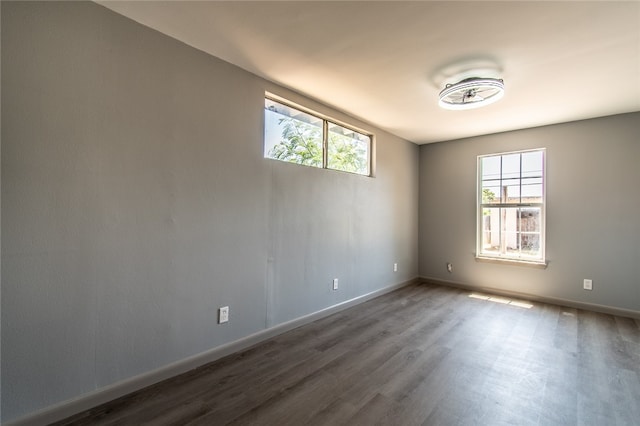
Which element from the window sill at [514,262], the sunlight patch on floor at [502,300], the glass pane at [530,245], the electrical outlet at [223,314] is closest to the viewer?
the electrical outlet at [223,314]

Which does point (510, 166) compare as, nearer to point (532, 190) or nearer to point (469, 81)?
point (532, 190)

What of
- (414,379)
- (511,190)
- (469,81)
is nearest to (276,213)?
(414,379)

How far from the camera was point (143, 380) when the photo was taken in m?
1.96

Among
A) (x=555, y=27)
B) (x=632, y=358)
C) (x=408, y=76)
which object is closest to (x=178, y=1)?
(x=408, y=76)

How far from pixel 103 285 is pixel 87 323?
231 millimetres

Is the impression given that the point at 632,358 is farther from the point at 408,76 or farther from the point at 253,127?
the point at 253,127

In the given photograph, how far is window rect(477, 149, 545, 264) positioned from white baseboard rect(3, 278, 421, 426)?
326 cm

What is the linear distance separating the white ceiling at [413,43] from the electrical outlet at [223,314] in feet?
6.91

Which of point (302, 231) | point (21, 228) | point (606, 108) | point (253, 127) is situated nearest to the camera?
point (21, 228)

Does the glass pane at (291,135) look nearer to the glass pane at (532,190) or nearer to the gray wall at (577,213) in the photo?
the gray wall at (577,213)

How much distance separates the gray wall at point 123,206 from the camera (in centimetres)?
154

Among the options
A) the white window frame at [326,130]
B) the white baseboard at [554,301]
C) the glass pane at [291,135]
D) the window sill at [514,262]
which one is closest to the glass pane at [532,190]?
the window sill at [514,262]

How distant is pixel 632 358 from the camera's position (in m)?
2.46

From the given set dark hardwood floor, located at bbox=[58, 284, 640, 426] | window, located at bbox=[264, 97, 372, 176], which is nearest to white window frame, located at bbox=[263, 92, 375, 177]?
window, located at bbox=[264, 97, 372, 176]
